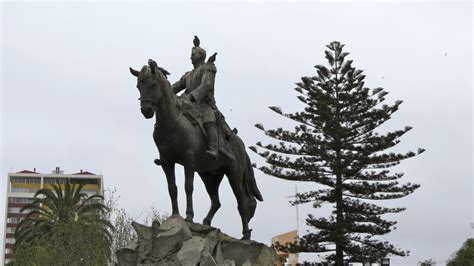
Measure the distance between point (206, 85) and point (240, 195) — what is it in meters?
1.89

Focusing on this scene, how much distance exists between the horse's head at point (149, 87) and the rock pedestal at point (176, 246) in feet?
5.30

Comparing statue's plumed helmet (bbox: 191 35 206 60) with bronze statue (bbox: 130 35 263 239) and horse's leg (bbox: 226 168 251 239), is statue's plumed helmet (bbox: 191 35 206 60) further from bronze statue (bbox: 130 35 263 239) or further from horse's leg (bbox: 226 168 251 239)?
horse's leg (bbox: 226 168 251 239)

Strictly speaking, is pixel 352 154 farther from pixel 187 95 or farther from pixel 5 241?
pixel 5 241

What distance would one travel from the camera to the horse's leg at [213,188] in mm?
11281

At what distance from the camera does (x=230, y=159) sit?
1092cm

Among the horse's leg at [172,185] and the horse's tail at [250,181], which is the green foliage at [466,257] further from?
the horse's leg at [172,185]

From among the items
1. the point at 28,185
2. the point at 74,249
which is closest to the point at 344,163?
the point at 74,249

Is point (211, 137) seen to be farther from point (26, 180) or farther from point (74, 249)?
point (26, 180)

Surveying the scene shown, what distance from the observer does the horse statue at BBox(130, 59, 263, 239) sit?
9.32 meters

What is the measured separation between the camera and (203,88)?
10.5 metres

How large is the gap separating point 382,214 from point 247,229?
21652 millimetres

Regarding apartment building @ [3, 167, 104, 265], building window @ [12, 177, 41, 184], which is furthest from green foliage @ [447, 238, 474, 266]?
building window @ [12, 177, 41, 184]

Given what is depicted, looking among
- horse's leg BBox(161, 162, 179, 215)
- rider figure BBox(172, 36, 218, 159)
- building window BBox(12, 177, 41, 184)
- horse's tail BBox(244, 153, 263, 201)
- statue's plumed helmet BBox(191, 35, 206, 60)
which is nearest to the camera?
horse's leg BBox(161, 162, 179, 215)

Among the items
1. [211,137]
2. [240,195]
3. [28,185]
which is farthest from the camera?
[28,185]
